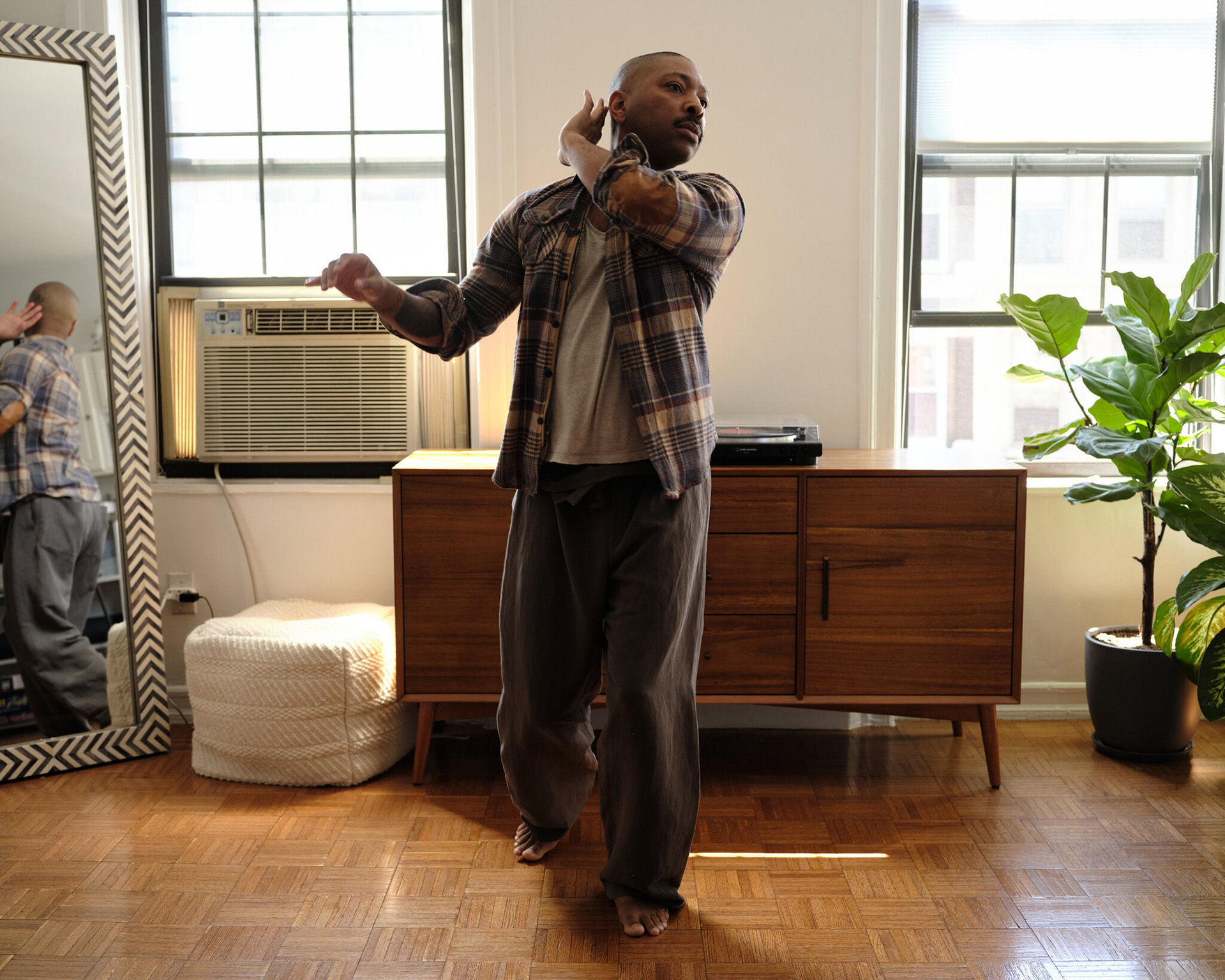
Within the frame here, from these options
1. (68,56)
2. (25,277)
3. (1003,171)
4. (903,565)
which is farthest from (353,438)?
(1003,171)

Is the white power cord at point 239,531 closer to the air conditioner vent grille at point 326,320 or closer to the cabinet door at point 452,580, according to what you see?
the air conditioner vent grille at point 326,320

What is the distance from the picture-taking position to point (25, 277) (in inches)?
105

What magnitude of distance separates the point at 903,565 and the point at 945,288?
1061mm

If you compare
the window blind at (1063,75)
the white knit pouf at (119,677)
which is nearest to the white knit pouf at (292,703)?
the white knit pouf at (119,677)

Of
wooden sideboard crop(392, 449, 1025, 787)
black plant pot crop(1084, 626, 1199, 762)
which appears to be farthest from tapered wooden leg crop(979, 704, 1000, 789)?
black plant pot crop(1084, 626, 1199, 762)

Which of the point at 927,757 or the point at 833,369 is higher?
the point at 833,369

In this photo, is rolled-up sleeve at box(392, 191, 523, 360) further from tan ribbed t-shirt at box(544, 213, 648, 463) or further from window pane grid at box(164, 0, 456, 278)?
window pane grid at box(164, 0, 456, 278)

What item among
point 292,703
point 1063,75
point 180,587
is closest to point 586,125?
point 292,703

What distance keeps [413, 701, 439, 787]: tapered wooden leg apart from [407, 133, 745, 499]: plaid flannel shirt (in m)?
0.93

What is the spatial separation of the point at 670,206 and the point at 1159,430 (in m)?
1.71

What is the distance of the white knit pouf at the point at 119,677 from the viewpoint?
9.16 feet

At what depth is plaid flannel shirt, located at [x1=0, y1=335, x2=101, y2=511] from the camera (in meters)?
2.63

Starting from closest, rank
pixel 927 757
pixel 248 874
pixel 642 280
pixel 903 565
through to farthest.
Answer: pixel 642 280
pixel 248 874
pixel 903 565
pixel 927 757

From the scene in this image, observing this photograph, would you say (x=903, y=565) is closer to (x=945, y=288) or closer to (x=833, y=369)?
(x=833, y=369)
